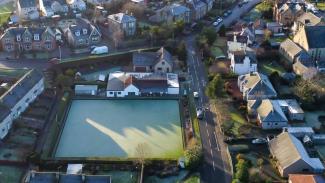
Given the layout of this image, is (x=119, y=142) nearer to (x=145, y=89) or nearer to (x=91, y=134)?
(x=91, y=134)

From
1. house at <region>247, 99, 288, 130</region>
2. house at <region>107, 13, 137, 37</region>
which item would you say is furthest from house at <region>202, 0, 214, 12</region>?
house at <region>247, 99, 288, 130</region>

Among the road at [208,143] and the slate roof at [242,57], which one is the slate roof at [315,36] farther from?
the road at [208,143]

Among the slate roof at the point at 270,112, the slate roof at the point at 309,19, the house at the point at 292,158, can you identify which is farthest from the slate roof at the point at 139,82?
the slate roof at the point at 309,19

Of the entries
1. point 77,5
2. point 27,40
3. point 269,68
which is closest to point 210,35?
point 269,68

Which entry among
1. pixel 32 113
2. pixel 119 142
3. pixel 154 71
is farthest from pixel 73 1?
pixel 119 142

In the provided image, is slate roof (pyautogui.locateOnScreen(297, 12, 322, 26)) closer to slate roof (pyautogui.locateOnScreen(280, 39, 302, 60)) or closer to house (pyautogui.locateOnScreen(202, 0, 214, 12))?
slate roof (pyautogui.locateOnScreen(280, 39, 302, 60))

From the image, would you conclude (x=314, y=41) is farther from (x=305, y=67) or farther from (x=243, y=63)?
(x=243, y=63)
